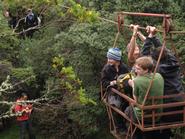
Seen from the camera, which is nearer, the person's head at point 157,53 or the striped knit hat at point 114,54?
the person's head at point 157,53

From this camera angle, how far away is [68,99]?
54.5 feet

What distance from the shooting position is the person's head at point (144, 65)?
7281 millimetres

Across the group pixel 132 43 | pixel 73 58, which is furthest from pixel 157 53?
pixel 73 58

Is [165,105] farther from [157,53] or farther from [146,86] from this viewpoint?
[157,53]

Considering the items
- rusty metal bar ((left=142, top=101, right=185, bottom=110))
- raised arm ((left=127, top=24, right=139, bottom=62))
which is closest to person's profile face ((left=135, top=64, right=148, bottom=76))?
rusty metal bar ((left=142, top=101, right=185, bottom=110))

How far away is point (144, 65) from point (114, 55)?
1.28 m

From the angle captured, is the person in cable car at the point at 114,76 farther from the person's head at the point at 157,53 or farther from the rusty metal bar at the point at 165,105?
the rusty metal bar at the point at 165,105

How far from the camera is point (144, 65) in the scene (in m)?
7.31

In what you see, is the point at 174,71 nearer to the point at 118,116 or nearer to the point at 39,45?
the point at 118,116

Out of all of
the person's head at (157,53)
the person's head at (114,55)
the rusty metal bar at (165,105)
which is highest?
the person's head at (157,53)

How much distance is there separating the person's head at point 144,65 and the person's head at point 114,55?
3.56 feet

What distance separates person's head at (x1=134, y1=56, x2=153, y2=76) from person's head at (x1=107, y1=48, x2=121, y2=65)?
109 cm

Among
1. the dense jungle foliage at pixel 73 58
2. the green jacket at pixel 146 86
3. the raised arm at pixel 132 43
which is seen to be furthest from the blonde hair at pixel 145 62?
the dense jungle foliage at pixel 73 58

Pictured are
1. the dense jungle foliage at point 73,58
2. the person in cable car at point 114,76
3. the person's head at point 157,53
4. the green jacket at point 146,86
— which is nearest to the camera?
the green jacket at point 146,86
